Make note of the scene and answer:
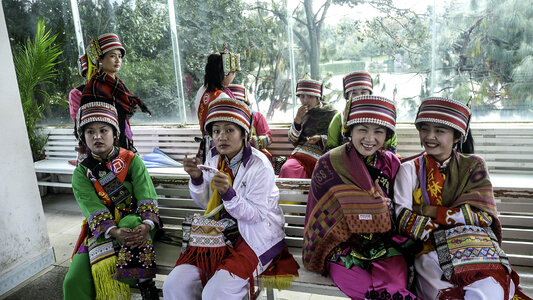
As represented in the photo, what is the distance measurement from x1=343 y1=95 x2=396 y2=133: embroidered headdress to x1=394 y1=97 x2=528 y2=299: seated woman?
196 mm

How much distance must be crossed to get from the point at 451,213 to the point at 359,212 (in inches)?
19.5

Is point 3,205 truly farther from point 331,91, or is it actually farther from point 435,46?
point 435,46

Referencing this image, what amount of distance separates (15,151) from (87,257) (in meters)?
1.33

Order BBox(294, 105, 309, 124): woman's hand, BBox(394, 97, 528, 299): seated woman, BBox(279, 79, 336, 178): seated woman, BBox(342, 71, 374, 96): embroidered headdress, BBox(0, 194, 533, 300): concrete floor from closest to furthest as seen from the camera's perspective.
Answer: BBox(394, 97, 528, 299): seated woman, BBox(0, 194, 533, 300): concrete floor, BBox(342, 71, 374, 96): embroidered headdress, BBox(279, 79, 336, 178): seated woman, BBox(294, 105, 309, 124): woman's hand

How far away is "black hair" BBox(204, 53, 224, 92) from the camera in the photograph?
12.8 feet

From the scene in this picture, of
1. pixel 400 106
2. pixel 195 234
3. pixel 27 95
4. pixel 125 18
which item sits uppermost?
pixel 125 18

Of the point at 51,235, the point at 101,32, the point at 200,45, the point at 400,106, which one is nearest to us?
the point at 51,235

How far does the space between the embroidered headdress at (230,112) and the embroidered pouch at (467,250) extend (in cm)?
132

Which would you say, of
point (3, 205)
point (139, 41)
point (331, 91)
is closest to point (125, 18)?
point (139, 41)

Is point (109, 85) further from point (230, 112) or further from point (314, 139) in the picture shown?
point (314, 139)

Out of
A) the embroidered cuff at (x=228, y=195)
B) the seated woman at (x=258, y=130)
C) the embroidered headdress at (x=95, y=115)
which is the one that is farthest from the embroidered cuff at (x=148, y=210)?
the seated woman at (x=258, y=130)

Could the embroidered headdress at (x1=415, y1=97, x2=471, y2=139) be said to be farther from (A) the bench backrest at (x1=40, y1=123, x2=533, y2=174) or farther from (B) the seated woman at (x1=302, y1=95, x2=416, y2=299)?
(A) the bench backrest at (x1=40, y1=123, x2=533, y2=174)

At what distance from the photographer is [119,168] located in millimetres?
2729

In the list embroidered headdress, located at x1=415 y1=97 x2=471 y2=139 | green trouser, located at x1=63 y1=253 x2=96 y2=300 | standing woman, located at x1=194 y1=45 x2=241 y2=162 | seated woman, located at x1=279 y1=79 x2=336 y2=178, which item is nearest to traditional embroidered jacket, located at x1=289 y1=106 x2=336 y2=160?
seated woman, located at x1=279 y1=79 x2=336 y2=178
